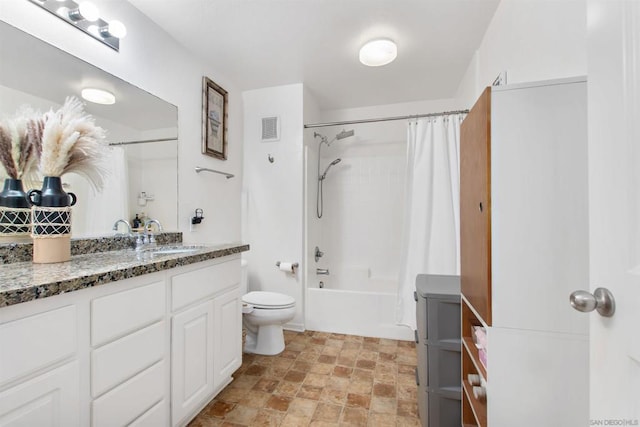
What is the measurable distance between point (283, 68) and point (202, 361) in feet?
7.48

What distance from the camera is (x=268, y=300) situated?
2199 millimetres

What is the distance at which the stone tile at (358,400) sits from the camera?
161cm

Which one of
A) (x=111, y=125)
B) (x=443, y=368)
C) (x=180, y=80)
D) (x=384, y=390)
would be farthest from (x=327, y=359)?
(x=180, y=80)

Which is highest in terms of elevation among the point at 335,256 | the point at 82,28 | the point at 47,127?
the point at 82,28

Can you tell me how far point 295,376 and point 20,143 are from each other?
75.1 inches

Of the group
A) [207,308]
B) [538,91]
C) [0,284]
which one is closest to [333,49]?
[538,91]

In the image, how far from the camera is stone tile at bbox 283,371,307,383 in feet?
6.07

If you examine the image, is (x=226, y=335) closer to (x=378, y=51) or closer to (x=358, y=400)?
(x=358, y=400)

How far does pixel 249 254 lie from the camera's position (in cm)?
284

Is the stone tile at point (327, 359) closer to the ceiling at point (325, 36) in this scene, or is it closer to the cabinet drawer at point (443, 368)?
the cabinet drawer at point (443, 368)

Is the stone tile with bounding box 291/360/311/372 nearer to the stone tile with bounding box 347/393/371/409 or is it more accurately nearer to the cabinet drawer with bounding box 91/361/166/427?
the stone tile with bounding box 347/393/371/409

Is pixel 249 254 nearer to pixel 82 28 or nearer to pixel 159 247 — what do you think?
pixel 159 247

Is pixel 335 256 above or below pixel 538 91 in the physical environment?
below

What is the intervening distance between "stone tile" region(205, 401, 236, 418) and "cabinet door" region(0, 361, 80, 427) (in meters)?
0.81
